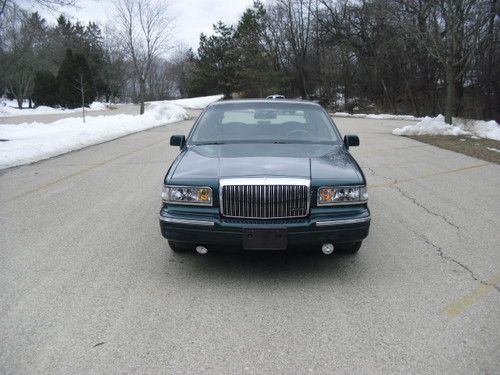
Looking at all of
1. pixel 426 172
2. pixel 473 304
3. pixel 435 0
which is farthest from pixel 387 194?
pixel 435 0

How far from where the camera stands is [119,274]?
172 inches

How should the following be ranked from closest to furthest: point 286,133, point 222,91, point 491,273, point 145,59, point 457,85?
point 491,273 → point 286,133 → point 457,85 → point 145,59 → point 222,91

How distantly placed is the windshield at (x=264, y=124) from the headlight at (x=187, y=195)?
50.2 inches

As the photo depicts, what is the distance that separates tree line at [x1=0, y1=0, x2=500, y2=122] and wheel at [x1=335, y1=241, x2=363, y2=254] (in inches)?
638

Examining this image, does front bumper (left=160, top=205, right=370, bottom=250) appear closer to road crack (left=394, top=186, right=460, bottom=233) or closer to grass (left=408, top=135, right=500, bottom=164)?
road crack (left=394, top=186, right=460, bottom=233)

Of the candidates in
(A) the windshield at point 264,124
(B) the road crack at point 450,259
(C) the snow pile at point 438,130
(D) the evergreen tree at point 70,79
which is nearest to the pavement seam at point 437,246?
(B) the road crack at point 450,259

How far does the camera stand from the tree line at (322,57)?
20438mm

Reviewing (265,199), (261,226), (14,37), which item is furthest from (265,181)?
(14,37)

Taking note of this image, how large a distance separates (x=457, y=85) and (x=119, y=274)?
30709 mm

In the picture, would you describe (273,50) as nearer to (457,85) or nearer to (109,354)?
(457,85)

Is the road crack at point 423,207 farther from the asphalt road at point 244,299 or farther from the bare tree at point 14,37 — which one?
the bare tree at point 14,37

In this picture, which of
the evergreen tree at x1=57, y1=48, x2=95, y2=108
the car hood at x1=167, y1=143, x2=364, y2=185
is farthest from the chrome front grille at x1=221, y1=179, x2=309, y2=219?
the evergreen tree at x1=57, y1=48, x2=95, y2=108

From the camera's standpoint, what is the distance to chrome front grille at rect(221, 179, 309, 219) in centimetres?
394

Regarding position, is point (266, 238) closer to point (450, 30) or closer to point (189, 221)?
point (189, 221)
